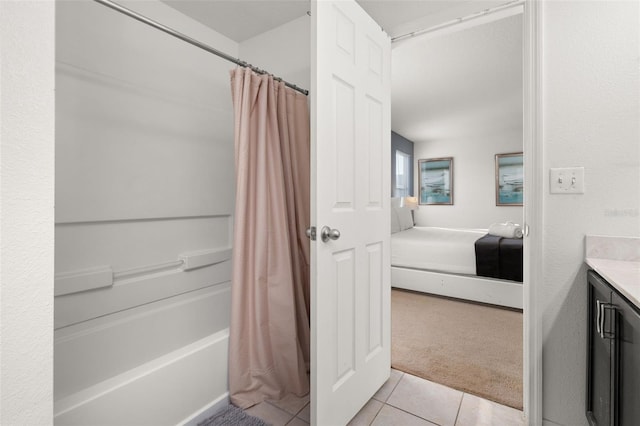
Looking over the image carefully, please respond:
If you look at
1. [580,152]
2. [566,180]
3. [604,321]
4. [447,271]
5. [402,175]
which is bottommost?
[447,271]

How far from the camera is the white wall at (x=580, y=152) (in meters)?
1.30

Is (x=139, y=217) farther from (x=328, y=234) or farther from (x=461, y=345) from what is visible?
(x=461, y=345)

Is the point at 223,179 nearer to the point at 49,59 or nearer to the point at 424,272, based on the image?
the point at 49,59

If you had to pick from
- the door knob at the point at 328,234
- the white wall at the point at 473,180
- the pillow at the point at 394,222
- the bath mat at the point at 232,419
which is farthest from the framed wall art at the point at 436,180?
the bath mat at the point at 232,419

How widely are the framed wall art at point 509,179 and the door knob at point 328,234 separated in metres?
5.87

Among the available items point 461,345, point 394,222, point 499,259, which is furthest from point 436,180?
point 461,345

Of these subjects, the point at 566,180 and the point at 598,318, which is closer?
the point at 598,318

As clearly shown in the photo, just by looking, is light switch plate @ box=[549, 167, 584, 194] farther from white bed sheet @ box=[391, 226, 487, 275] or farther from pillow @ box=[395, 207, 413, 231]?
pillow @ box=[395, 207, 413, 231]

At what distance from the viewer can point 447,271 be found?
3.50 m

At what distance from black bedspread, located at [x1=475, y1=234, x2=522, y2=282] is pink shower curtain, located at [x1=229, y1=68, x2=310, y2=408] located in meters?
2.18

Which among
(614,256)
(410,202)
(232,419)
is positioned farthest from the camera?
(410,202)

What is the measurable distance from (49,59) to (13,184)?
26 centimetres

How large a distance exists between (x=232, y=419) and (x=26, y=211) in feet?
4.69

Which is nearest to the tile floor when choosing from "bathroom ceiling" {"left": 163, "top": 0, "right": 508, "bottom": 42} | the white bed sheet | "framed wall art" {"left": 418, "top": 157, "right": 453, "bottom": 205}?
the white bed sheet
